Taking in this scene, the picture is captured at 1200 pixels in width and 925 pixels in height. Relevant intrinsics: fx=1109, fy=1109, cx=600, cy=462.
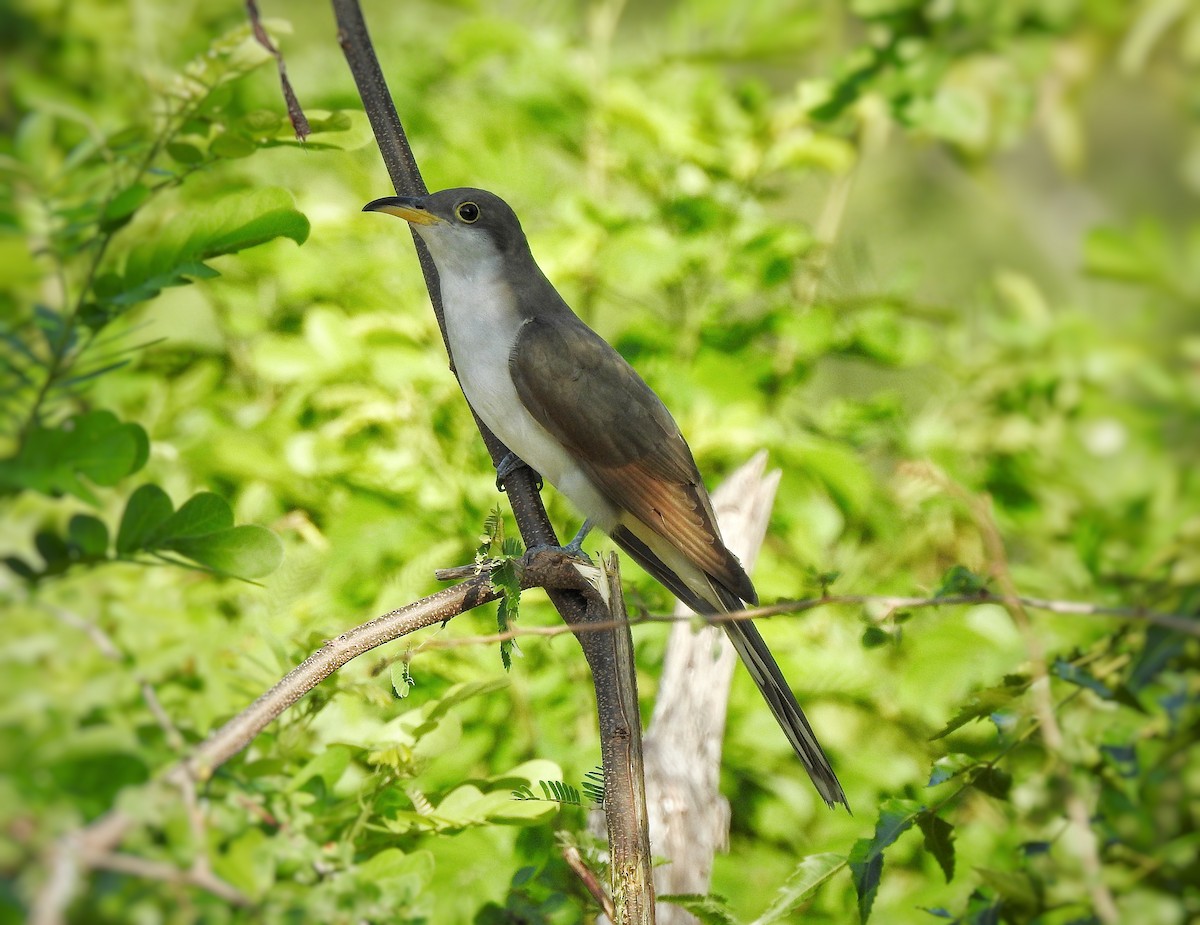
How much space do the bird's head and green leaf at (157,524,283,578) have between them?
4.80ft

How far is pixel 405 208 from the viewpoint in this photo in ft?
8.24

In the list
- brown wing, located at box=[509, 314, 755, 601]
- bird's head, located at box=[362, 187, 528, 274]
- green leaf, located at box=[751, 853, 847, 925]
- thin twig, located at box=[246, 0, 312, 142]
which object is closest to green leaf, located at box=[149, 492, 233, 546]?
thin twig, located at box=[246, 0, 312, 142]

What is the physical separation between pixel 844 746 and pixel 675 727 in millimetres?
871

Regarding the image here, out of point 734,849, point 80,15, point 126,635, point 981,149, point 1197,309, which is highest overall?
point 80,15

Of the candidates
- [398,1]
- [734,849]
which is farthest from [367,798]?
[398,1]

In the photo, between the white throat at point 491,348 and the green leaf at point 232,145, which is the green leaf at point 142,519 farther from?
the white throat at point 491,348

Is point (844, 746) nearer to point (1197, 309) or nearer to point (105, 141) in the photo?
point (1197, 309)

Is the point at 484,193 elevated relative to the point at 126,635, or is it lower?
elevated

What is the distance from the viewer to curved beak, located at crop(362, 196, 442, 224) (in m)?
2.39

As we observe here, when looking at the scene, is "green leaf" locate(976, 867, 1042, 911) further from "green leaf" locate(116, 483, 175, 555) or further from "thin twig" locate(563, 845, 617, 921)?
"green leaf" locate(116, 483, 175, 555)

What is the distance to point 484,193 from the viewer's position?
9.73 ft

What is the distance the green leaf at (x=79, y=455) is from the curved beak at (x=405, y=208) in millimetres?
868

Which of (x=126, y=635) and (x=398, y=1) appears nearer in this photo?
(x=126, y=635)

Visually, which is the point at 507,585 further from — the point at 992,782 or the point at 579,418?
the point at 579,418
